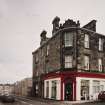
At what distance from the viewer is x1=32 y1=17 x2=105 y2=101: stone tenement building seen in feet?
120

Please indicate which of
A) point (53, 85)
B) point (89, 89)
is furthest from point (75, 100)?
point (53, 85)

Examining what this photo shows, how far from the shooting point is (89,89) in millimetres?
37562

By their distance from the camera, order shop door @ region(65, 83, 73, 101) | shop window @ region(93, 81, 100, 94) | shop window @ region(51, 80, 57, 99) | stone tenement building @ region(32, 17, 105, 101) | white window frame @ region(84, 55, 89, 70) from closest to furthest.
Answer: shop door @ region(65, 83, 73, 101)
stone tenement building @ region(32, 17, 105, 101)
white window frame @ region(84, 55, 89, 70)
shop window @ region(93, 81, 100, 94)
shop window @ region(51, 80, 57, 99)

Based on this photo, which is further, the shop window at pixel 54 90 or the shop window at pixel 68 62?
the shop window at pixel 54 90

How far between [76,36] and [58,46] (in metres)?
3.76

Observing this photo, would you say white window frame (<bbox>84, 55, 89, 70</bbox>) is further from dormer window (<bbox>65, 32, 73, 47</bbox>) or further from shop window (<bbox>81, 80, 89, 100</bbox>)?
dormer window (<bbox>65, 32, 73, 47</bbox>)

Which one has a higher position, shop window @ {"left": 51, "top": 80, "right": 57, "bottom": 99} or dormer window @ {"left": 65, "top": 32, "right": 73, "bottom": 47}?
dormer window @ {"left": 65, "top": 32, "right": 73, "bottom": 47}

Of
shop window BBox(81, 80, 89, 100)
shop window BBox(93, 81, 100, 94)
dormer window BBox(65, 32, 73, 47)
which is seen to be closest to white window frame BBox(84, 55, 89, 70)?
shop window BBox(81, 80, 89, 100)

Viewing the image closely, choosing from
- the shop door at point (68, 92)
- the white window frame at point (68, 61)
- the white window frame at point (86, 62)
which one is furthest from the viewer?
the white window frame at point (86, 62)

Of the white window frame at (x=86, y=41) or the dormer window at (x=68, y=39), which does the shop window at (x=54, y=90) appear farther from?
the white window frame at (x=86, y=41)

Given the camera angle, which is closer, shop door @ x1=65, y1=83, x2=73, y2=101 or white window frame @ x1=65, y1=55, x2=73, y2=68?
shop door @ x1=65, y1=83, x2=73, y2=101

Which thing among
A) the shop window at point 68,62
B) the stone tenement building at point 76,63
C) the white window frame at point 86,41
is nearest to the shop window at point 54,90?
the stone tenement building at point 76,63

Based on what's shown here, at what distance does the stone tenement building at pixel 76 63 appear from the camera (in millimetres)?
36625

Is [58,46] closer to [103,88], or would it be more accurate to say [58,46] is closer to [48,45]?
[48,45]
